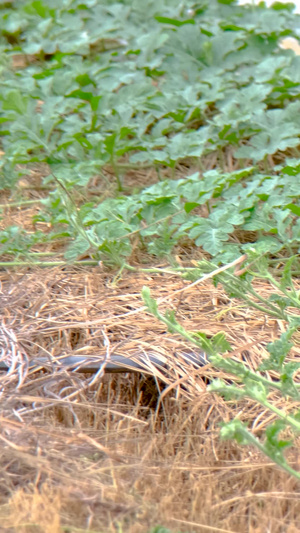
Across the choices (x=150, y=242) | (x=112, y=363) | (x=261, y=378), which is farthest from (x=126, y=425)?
(x=150, y=242)

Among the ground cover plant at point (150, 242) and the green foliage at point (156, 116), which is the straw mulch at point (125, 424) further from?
the green foliage at point (156, 116)

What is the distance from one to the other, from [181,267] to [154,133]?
34.7 inches

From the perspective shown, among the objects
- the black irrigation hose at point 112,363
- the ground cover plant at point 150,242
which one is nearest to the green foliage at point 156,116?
the ground cover plant at point 150,242

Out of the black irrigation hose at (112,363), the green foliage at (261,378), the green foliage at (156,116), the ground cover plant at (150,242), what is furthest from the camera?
the green foliage at (156,116)

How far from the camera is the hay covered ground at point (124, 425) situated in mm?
1398

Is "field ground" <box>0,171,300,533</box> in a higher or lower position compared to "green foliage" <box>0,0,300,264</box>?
lower


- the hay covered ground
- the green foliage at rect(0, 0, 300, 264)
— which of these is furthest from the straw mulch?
the green foliage at rect(0, 0, 300, 264)

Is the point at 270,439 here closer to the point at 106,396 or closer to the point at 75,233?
the point at 106,396

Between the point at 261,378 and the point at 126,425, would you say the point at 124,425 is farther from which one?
the point at 261,378

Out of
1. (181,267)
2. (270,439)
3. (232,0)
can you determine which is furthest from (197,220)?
(232,0)

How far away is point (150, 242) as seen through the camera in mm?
2518

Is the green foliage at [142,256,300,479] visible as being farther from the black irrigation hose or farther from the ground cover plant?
the black irrigation hose

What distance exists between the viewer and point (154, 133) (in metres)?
2.91

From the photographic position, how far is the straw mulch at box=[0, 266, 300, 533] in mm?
1400
